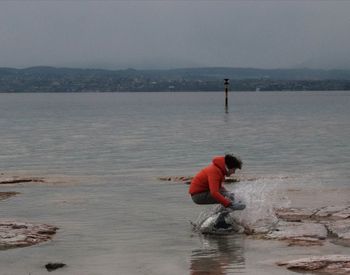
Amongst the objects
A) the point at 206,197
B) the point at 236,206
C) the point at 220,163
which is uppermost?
the point at 220,163

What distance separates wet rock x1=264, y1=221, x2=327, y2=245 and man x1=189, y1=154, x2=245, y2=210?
872 mm

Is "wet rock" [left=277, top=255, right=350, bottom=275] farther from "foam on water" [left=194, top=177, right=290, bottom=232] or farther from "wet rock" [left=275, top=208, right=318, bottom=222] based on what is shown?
"wet rock" [left=275, top=208, right=318, bottom=222]

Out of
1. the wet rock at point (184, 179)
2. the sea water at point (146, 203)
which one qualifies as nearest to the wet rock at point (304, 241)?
the sea water at point (146, 203)

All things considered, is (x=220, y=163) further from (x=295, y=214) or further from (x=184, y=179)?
(x=184, y=179)

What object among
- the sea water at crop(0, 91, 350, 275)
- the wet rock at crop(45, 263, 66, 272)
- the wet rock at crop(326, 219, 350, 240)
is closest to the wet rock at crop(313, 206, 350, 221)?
the wet rock at crop(326, 219, 350, 240)

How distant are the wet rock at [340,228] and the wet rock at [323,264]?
1928 mm

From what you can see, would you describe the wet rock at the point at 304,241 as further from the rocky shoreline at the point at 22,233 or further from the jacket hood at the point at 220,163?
the rocky shoreline at the point at 22,233

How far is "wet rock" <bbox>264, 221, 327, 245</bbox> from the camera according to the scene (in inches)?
527

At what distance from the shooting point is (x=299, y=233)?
45.4 feet

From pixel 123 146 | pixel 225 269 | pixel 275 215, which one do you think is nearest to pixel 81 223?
pixel 275 215

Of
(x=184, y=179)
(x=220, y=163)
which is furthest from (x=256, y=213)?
(x=184, y=179)

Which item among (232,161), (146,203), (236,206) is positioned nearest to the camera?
(232,161)

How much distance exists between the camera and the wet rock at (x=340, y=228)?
13.6 m

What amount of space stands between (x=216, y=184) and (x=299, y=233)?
1.81m
